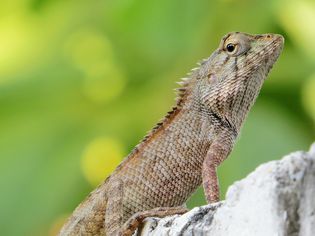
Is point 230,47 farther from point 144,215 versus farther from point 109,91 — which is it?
point 109,91

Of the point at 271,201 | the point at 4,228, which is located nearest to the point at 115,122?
the point at 4,228

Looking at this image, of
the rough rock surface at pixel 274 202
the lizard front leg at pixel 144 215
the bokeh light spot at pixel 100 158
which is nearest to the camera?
the rough rock surface at pixel 274 202

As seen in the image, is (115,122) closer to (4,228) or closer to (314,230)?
(4,228)

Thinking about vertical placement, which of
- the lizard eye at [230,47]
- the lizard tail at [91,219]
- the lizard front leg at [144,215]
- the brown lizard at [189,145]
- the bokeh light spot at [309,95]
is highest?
the bokeh light spot at [309,95]

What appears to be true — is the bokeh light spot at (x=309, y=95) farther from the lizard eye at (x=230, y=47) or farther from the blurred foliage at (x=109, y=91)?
the lizard eye at (x=230, y=47)

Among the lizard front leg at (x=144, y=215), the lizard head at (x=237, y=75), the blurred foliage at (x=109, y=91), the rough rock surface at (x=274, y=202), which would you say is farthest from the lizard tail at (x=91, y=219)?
the rough rock surface at (x=274, y=202)

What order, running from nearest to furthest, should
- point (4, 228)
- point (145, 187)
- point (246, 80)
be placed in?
point (145, 187) < point (246, 80) < point (4, 228)

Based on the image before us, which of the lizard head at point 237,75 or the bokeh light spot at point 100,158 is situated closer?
the lizard head at point 237,75
